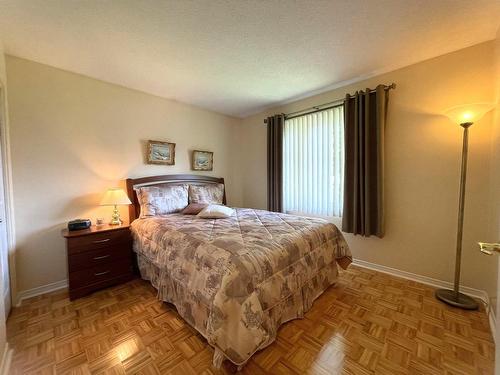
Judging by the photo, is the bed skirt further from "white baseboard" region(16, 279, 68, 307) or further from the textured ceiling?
the textured ceiling

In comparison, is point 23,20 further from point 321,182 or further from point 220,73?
point 321,182

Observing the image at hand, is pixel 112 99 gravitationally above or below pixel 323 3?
below

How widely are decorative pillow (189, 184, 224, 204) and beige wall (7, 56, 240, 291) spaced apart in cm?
72

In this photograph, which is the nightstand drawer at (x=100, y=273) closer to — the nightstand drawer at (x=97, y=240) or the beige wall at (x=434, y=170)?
the nightstand drawer at (x=97, y=240)

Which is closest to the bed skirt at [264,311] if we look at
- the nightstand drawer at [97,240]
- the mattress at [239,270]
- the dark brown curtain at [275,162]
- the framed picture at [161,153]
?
the mattress at [239,270]

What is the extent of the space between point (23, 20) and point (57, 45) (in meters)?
0.30

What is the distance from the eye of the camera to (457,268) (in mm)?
1979

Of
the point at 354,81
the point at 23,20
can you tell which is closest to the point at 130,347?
the point at 23,20

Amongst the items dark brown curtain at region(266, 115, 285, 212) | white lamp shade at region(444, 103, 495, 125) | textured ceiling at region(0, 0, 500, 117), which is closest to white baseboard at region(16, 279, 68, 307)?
textured ceiling at region(0, 0, 500, 117)

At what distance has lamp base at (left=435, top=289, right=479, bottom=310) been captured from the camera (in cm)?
187

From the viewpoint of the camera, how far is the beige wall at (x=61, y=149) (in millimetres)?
2117

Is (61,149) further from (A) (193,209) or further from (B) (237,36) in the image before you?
(B) (237,36)

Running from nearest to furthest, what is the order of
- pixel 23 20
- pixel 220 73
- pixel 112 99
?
pixel 23 20
pixel 220 73
pixel 112 99

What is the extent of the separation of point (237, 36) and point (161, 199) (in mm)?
2133
